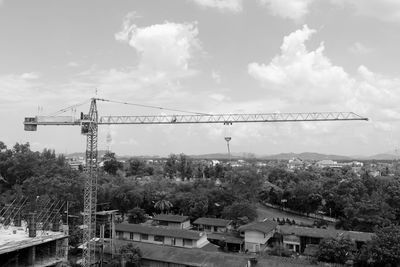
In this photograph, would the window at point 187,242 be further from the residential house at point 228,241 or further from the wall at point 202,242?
the residential house at point 228,241

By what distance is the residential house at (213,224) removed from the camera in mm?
40375

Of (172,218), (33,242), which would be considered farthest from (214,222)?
(33,242)

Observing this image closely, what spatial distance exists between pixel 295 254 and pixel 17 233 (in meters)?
23.6

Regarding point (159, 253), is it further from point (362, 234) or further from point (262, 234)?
point (362, 234)

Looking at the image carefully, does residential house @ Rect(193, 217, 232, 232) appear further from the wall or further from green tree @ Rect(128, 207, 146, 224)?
green tree @ Rect(128, 207, 146, 224)

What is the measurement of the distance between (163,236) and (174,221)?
21.9 feet

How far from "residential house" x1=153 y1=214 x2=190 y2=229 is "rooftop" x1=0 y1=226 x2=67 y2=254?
1547 cm

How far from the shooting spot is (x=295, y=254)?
1308 inches

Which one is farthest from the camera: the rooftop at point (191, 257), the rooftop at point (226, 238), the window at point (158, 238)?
the window at point (158, 238)

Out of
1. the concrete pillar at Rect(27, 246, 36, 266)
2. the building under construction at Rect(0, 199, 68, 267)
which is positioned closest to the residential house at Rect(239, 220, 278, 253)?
the building under construction at Rect(0, 199, 68, 267)

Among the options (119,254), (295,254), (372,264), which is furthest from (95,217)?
(372,264)

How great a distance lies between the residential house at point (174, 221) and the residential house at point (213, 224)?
4.53 feet

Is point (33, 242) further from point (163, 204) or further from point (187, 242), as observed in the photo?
point (163, 204)

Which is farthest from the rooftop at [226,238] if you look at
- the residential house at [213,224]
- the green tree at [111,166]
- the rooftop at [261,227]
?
the green tree at [111,166]
